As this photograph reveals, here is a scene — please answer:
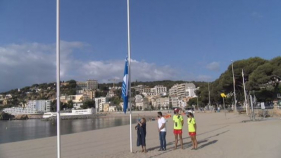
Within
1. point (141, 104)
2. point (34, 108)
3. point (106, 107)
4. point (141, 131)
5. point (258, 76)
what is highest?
point (258, 76)

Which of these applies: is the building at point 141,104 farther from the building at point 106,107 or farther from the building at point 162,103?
the building at point 106,107

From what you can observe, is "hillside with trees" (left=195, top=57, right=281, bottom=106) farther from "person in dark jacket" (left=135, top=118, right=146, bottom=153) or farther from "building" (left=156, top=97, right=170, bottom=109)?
"building" (left=156, top=97, right=170, bottom=109)

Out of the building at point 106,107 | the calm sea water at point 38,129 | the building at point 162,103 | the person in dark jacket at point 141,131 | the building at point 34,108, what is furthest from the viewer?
the building at point 106,107

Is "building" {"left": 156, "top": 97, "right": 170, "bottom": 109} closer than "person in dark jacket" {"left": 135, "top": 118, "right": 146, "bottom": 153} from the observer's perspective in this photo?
No

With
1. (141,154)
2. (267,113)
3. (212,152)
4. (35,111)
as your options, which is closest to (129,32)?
(141,154)

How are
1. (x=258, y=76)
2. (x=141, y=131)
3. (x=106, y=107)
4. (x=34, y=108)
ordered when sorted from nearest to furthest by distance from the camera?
(x=141, y=131), (x=258, y=76), (x=106, y=107), (x=34, y=108)

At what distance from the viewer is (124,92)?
1076 centimetres

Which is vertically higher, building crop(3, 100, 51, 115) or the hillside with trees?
the hillside with trees

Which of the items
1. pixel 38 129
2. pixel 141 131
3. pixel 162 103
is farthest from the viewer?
pixel 162 103

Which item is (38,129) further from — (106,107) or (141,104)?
(141,104)

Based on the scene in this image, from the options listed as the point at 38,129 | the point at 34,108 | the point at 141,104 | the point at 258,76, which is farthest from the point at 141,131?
the point at 34,108

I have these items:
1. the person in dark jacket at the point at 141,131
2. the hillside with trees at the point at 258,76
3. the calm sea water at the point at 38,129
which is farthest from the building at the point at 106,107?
the person in dark jacket at the point at 141,131

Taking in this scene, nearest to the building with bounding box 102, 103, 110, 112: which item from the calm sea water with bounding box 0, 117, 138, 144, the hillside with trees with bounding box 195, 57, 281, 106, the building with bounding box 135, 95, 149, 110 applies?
the building with bounding box 135, 95, 149, 110

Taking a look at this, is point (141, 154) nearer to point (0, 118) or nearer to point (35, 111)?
point (0, 118)
